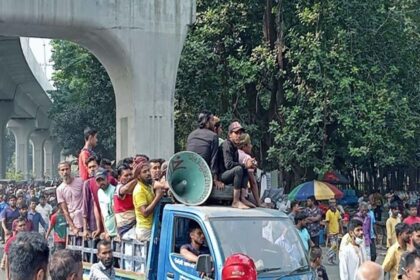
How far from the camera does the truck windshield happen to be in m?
7.12

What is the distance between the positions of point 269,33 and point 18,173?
151ft

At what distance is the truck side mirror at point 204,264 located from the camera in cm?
678

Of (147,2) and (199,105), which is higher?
(147,2)

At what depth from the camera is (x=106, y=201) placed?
8.96 meters

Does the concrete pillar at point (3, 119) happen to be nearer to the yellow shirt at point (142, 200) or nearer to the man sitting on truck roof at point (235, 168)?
the yellow shirt at point (142, 200)

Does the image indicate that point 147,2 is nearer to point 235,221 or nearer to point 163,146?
point 163,146

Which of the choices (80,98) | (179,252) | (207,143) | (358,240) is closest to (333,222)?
(358,240)

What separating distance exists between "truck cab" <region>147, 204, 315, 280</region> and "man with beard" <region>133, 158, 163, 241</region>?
187 mm

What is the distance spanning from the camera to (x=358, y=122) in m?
19.5

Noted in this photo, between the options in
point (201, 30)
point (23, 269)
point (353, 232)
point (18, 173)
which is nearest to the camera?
point (23, 269)

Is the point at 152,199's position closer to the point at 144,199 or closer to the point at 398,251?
the point at 144,199

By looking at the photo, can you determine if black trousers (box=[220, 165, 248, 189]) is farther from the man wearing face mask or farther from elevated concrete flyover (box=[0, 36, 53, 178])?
elevated concrete flyover (box=[0, 36, 53, 178])

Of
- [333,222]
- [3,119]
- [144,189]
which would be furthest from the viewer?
[3,119]

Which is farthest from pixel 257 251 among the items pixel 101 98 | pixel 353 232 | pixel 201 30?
pixel 101 98
